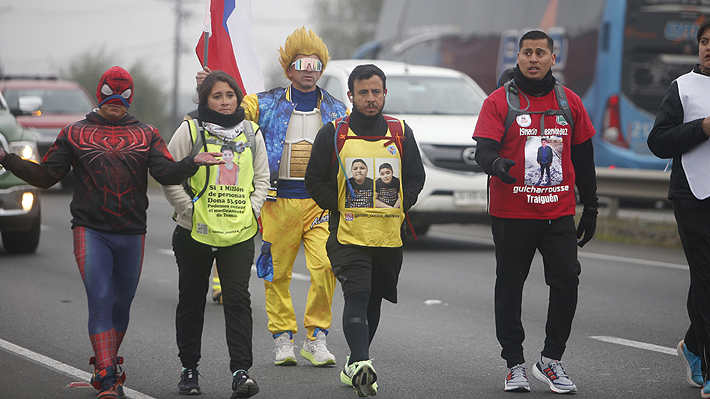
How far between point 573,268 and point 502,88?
41.2 inches

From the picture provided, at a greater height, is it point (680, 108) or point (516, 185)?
point (680, 108)

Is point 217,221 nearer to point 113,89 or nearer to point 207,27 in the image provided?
point 113,89

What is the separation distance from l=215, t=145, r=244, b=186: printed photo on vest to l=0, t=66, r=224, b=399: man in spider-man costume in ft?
0.65

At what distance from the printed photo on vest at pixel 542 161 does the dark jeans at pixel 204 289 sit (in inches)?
60.6

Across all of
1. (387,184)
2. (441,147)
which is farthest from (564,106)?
(441,147)

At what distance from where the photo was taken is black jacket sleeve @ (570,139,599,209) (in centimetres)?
514

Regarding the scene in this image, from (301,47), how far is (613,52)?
10922 mm

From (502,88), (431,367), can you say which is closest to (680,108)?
(502,88)

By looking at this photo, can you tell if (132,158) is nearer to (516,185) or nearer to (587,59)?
(516,185)

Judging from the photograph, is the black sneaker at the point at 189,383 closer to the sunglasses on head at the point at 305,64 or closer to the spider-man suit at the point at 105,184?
the spider-man suit at the point at 105,184

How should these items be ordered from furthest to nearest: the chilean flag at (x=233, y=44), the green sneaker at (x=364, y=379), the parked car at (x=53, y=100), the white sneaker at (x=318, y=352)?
1. the parked car at (x=53, y=100)
2. the chilean flag at (x=233, y=44)
3. the white sneaker at (x=318, y=352)
4. the green sneaker at (x=364, y=379)

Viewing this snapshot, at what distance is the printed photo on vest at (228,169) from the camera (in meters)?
4.93

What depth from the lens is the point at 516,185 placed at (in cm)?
507

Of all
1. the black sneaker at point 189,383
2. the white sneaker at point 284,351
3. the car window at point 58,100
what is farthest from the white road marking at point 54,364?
the car window at point 58,100
